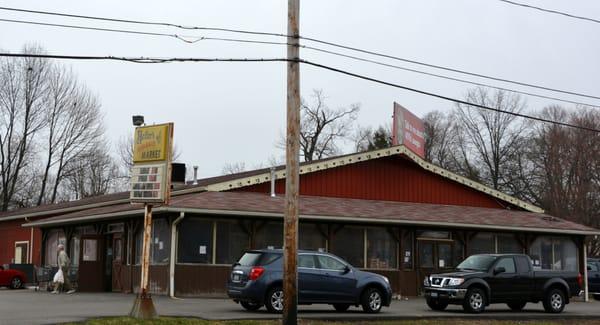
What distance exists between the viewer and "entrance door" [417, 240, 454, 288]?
30.3 m

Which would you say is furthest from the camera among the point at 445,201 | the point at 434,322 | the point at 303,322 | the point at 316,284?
the point at 445,201

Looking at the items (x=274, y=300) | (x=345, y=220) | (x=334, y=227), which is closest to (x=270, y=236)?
(x=334, y=227)

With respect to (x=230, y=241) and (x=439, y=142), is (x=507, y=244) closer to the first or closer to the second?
(x=230, y=241)

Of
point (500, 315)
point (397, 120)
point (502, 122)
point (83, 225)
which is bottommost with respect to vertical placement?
point (500, 315)

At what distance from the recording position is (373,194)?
3262 centimetres

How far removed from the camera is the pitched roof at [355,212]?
84.2 feet

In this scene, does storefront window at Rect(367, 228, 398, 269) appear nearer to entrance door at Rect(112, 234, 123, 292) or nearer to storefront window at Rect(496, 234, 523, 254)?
storefront window at Rect(496, 234, 523, 254)

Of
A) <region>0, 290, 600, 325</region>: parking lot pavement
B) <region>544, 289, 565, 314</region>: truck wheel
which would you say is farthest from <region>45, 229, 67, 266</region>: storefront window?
<region>544, 289, 565, 314</region>: truck wheel

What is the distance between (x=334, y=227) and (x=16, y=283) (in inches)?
626

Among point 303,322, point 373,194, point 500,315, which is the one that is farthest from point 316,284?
point 373,194

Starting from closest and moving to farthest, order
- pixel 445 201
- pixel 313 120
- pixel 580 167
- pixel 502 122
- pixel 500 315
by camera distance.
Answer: pixel 500 315 → pixel 445 201 → pixel 580 167 → pixel 502 122 → pixel 313 120

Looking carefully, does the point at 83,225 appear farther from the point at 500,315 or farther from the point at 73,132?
the point at 73,132

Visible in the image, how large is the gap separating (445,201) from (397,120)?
477cm

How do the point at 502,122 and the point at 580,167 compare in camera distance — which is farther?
the point at 502,122
